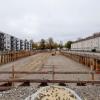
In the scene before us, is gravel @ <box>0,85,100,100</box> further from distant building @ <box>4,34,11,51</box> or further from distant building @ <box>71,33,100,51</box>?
distant building @ <box>4,34,11,51</box>

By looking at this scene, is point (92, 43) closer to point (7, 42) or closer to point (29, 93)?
point (29, 93)

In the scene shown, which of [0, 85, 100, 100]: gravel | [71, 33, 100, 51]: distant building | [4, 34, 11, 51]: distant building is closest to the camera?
[0, 85, 100, 100]: gravel

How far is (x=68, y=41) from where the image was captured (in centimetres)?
19550

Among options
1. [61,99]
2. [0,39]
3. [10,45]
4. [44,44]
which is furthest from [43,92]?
[44,44]

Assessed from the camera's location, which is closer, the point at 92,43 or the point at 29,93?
the point at 29,93

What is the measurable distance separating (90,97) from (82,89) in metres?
1.57

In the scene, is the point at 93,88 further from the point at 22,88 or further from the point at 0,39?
the point at 0,39

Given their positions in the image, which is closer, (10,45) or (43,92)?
(43,92)

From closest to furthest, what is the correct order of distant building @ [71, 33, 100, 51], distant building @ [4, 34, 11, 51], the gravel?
the gravel
distant building @ [71, 33, 100, 51]
distant building @ [4, 34, 11, 51]

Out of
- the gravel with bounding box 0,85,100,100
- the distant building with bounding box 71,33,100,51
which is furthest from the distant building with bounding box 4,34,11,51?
the gravel with bounding box 0,85,100,100

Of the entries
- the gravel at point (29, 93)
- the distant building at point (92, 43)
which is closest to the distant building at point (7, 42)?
the distant building at point (92, 43)

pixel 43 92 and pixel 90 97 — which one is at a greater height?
pixel 43 92

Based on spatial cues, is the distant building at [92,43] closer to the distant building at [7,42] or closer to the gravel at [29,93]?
the gravel at [29,93]

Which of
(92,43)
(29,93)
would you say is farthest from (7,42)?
(29,93)
